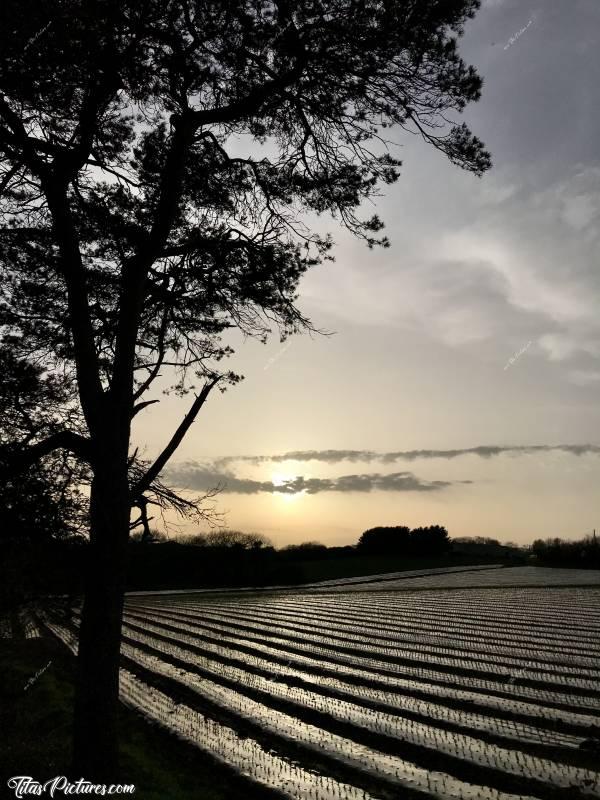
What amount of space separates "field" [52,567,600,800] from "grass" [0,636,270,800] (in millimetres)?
189

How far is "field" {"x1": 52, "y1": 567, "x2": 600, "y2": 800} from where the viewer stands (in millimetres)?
4617

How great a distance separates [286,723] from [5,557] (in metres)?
3.14

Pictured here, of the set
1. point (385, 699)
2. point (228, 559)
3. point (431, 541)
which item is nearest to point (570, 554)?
point (431, 541)

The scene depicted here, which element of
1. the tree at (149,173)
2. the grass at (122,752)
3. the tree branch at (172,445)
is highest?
the tree at (149,173)

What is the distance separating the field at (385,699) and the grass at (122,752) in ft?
0.62

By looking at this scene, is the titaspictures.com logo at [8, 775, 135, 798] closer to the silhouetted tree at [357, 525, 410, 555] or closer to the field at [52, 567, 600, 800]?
the field at [52, 567, 600, 800]

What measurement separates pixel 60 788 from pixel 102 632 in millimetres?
1055

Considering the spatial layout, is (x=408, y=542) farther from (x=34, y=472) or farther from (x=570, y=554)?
(x=34, y=472)

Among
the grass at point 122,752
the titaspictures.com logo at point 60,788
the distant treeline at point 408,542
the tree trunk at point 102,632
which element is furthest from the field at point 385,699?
the distant treeline at point 408,542

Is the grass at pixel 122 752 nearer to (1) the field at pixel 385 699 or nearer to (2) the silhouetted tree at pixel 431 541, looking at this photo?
(1) the field at pixel 385 699

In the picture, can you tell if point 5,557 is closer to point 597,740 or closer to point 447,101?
point 597,740

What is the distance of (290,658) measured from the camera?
930cm

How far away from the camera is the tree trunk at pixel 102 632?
14.6 feet

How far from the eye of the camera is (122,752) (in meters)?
5.38
